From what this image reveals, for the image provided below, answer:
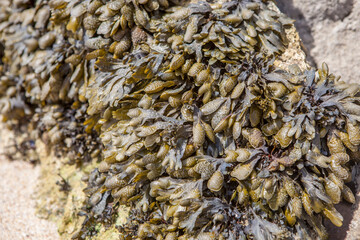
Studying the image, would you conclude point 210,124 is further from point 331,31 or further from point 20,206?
point 20,206

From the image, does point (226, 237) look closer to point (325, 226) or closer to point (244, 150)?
point (244, 150)

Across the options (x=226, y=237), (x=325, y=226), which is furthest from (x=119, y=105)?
(x=325, y=226)

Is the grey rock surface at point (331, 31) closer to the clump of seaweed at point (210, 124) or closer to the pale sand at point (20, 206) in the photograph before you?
the clump of seaweed at point (210, 124)

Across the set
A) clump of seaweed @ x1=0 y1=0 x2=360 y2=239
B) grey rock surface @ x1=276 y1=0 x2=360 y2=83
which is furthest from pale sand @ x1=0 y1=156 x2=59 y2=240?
grey rock surface @ x1=276 y1=0 x2=360 y2=83

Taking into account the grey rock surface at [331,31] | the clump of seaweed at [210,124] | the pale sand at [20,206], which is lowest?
the pale sand at [20,206]

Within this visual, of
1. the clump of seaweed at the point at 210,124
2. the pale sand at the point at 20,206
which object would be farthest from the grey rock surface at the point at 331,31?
the pale sand at the point at 20,206

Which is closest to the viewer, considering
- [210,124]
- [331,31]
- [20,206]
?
[210,124]

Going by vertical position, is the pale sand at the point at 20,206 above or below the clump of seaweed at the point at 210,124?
below

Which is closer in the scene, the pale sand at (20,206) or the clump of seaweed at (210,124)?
the clump of seaweed at (210,124)

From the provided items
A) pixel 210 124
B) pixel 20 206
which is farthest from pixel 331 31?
pixel 20 206
